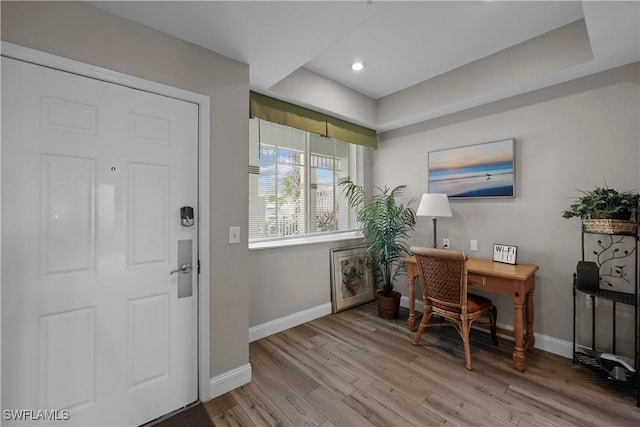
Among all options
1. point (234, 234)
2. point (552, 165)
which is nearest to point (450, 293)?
point (552, 165)

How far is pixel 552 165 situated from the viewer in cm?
247

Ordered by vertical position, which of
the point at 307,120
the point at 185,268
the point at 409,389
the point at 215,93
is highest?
the point at 307,120

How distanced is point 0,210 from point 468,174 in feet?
11.8

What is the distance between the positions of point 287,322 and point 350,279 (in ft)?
3.32

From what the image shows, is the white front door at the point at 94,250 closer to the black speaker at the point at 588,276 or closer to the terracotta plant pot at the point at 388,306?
the terracotta plant pot at the point at 388,306

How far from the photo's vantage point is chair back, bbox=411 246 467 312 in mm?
2227

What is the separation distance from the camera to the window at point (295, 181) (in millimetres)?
2848

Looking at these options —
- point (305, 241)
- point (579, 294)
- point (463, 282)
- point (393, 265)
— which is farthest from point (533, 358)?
point (305, 241)

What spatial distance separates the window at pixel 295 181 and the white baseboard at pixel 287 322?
0.88 meters

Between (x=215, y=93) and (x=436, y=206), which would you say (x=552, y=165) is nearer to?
(x=436, y=206)

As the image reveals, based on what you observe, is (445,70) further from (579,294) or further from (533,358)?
(533,358)

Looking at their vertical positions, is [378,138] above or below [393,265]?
above

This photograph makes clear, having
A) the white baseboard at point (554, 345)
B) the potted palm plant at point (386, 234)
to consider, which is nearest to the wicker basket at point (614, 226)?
the white baseboard at point (554, 345)

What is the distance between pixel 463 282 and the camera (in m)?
2.22
